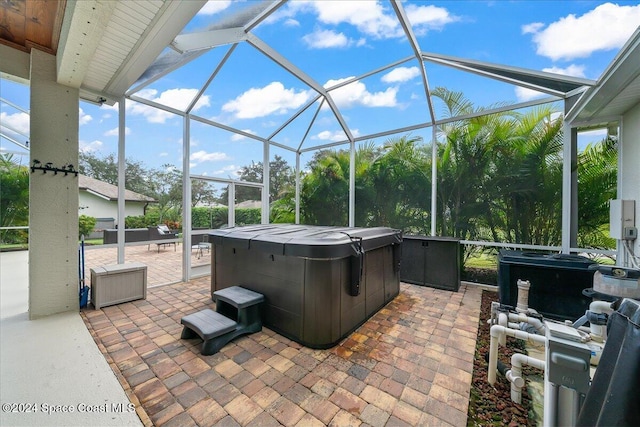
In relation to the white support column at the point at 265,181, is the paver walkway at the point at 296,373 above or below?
below

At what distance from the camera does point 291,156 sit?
7.62 m

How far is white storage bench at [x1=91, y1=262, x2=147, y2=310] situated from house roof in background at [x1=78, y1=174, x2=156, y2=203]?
3.88 ft

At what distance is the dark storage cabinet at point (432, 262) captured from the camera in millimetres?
4625

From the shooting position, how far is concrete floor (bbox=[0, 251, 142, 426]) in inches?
70.4

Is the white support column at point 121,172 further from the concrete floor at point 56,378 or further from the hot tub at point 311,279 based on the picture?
the hot tub at point 311,279

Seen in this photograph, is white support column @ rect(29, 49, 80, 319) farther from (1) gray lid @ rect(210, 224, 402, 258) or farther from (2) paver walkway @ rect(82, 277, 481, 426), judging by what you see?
(1) gray lid @ rect(210, 224, 402, 258)

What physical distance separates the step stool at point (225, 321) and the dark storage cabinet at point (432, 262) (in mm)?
3249

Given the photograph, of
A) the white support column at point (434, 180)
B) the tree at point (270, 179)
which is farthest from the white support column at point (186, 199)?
the white support column at point (434, 180)

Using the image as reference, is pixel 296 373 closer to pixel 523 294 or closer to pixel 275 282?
pixel 275 282

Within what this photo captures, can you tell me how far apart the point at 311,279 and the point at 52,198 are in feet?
12.1

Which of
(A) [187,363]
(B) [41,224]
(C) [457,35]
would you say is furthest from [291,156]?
(A) [187,363]

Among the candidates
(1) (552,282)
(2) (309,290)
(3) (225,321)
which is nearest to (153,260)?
(3) (225,321)

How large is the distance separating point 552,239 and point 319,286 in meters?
4.29

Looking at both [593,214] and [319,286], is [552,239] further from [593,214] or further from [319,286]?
[319,286]
